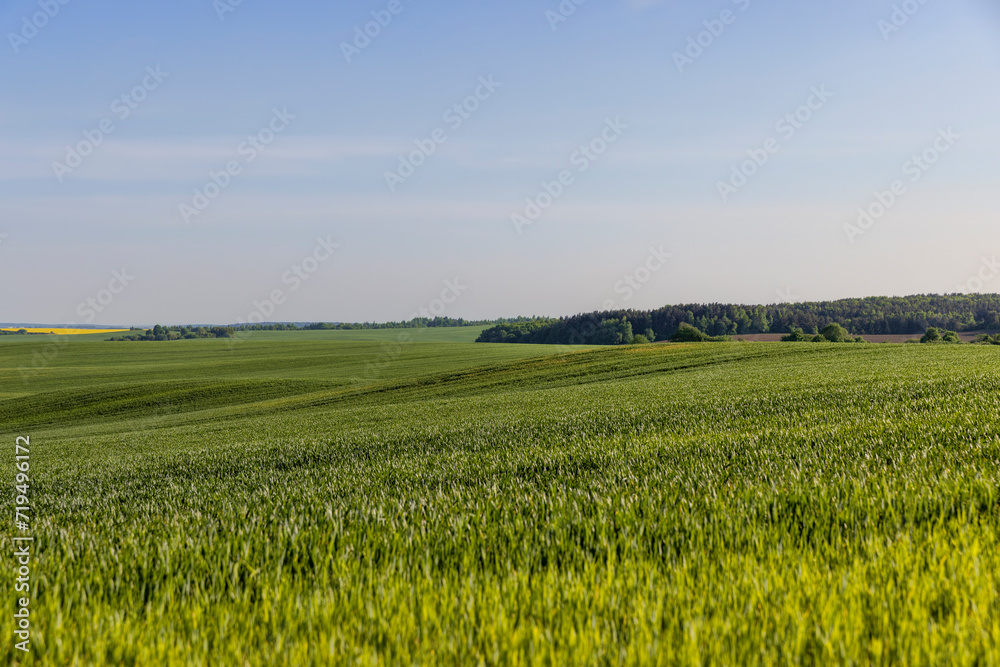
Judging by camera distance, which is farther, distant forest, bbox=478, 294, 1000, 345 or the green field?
distant forest, bbox=478, 294, 1000, 345

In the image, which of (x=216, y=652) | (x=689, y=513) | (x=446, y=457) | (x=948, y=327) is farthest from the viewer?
(x=948, y=327)

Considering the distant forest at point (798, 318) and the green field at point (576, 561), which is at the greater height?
the distant forest at point (798, 318)

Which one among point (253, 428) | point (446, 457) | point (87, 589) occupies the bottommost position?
point (253, 428)

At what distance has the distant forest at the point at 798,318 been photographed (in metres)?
119

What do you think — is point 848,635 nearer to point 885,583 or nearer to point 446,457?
point 885,583

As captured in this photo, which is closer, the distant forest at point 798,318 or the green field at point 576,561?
the green field at point 576,561

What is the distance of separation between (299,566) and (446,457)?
22.5 feet

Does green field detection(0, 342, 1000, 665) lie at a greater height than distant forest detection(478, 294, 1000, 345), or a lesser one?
lesser

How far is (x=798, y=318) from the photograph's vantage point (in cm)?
12575

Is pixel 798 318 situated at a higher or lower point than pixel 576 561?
higher

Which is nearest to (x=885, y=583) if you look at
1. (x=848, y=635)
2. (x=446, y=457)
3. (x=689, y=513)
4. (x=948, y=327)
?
(x=848, y=635)

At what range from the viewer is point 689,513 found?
14.7ft

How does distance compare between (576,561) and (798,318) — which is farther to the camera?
(798,318)

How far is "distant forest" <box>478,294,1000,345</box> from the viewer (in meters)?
119
